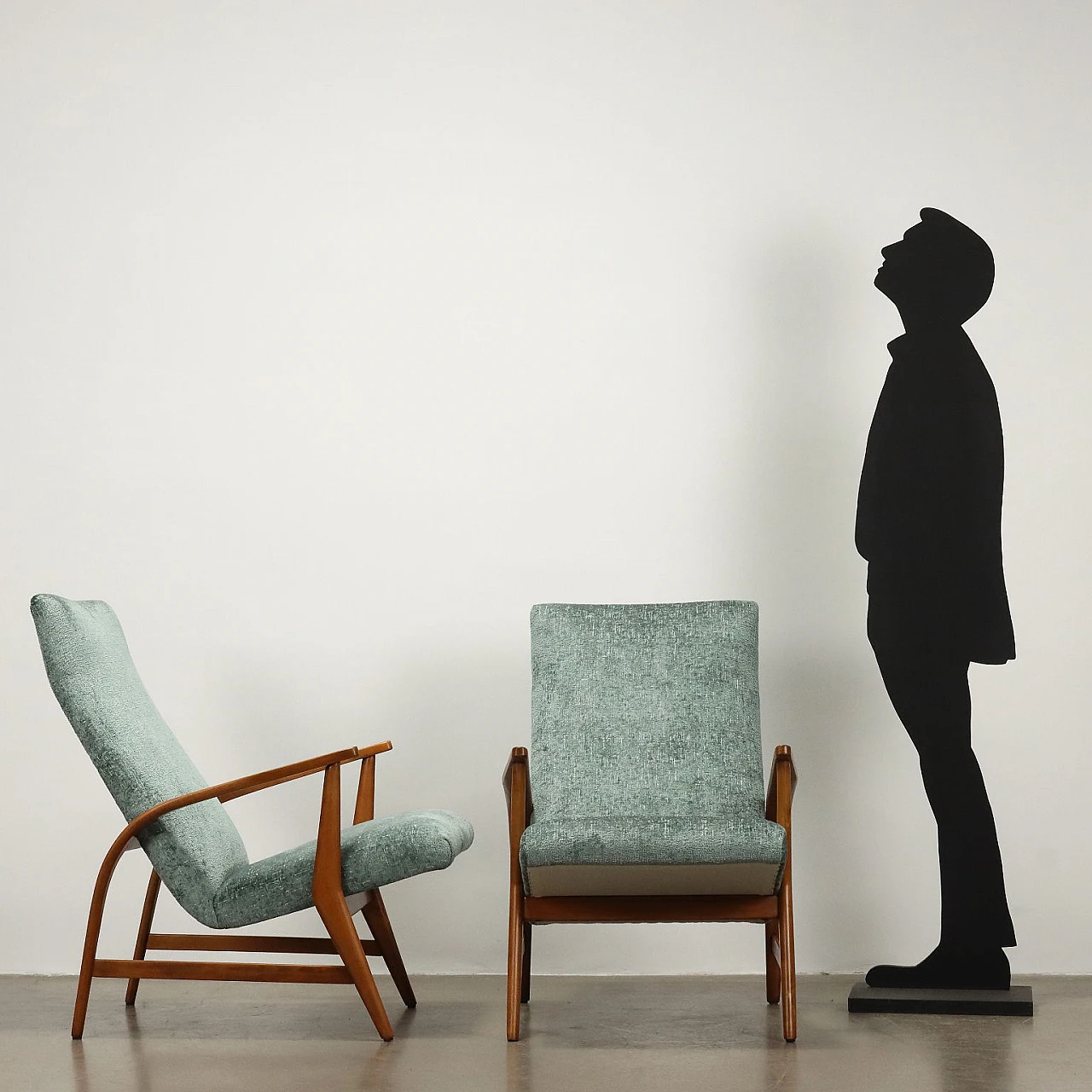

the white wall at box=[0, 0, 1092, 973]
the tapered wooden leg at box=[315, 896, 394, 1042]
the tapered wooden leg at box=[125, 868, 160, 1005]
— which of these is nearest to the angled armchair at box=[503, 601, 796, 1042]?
the tapered wooden leg at box=[315, 896, 394, 1042]

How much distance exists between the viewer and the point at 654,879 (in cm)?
272

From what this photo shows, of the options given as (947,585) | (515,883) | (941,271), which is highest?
(941,271)

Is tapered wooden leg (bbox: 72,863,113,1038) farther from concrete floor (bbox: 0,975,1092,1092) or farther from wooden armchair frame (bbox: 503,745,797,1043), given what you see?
wooden armchair frame (bbox: 503,745,797,1043)

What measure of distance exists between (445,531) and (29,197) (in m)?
1.76

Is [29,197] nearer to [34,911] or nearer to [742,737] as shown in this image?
[34,911]

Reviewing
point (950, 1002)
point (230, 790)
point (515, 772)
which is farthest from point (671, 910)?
point (230, 790)

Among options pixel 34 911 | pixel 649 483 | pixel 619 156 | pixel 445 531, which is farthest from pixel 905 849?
pixel 34 911

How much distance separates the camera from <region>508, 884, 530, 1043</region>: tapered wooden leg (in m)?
2.81

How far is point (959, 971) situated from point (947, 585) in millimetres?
996

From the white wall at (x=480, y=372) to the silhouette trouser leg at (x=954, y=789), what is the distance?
0.48m

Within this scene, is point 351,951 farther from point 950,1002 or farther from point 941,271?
point 941,271

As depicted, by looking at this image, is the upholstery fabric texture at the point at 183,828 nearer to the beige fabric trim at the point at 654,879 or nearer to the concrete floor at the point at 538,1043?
the beige fabric trim at the point at 654,879

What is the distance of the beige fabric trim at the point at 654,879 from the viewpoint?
8.86 feet

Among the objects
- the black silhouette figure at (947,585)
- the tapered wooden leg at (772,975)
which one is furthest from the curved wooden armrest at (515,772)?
the black silhouette figure at (947,585)
